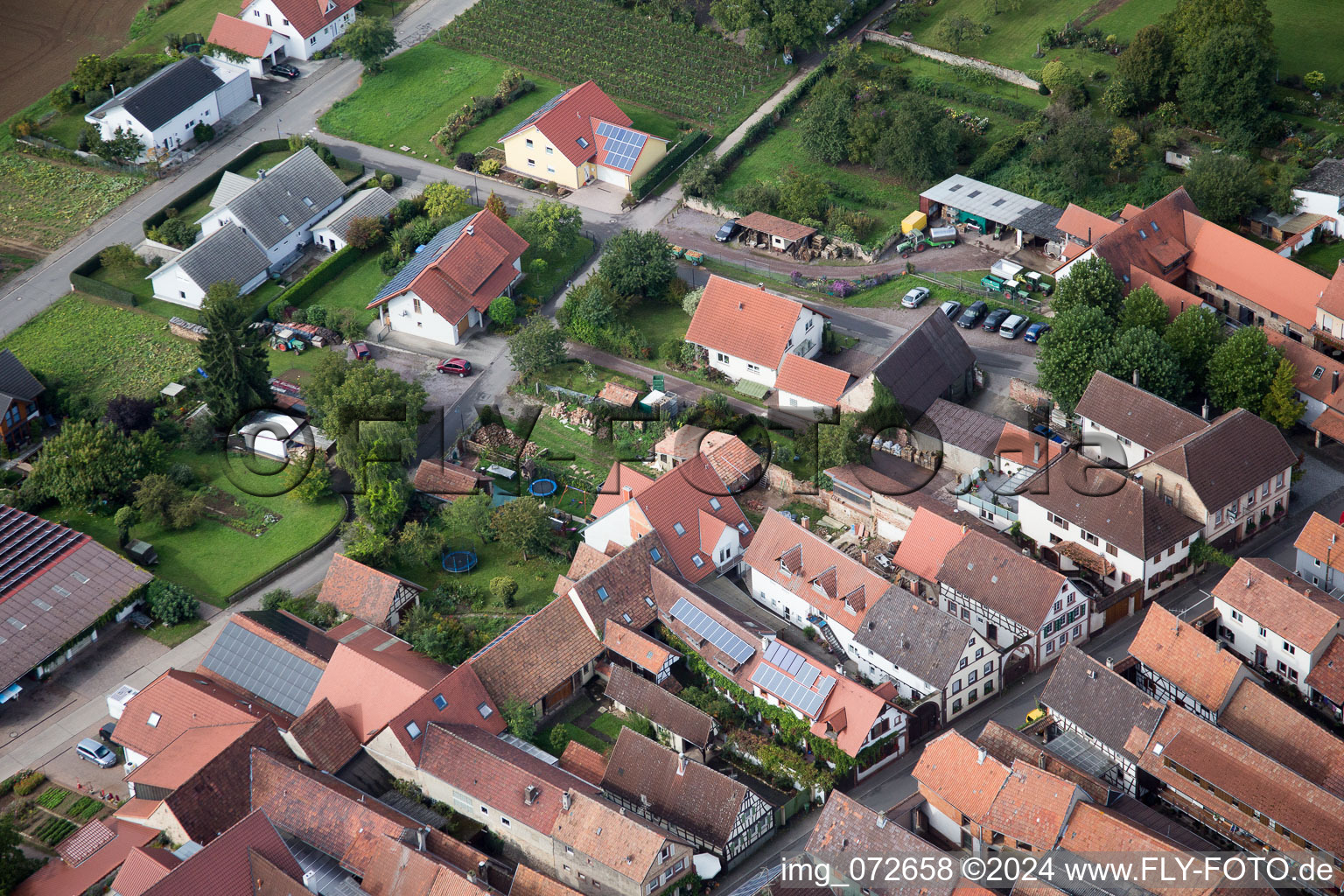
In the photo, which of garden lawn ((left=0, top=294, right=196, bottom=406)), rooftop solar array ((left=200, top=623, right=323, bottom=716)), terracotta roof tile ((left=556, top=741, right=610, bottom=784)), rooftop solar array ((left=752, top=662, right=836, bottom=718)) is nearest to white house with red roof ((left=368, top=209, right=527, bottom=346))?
garden lawn ((left=0, top=294, right=196, bottom=406))

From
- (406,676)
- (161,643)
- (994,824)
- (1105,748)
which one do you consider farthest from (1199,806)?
(161,643)

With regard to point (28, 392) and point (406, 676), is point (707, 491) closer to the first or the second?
point (406, 676)

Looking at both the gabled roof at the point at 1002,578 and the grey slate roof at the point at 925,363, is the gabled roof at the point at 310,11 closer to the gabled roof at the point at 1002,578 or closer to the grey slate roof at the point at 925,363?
the grey slate roof at the point at 925,363

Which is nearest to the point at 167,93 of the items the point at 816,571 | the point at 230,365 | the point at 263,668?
the point at 230,365

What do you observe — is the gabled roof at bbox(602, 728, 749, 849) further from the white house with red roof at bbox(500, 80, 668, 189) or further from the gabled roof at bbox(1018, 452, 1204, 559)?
the white house with red roof at bbox(500, 80, 668, 189)

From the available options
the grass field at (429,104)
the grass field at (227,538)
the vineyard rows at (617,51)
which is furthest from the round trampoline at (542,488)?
the vineyard rows at (617,51)

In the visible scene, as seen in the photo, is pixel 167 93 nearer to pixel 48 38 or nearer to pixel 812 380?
pixel 48 38

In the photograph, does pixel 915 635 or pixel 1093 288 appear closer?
pixel 915 635
